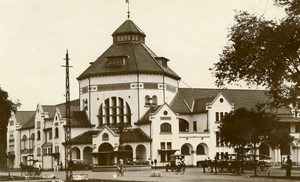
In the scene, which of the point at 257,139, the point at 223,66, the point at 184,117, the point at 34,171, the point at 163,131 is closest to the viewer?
the point at 223,66

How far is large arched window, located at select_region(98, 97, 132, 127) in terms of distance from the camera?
105562mm

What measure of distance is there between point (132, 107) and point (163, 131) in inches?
285

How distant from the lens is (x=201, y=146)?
103625 mm

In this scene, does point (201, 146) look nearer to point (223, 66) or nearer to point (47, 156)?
point (47, 156)

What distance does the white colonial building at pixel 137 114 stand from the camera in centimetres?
10081

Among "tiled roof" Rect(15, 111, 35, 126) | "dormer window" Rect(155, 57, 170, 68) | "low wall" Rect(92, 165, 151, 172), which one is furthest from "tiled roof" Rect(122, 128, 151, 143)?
"tiled roof" Rect(15, 111, 35, 126)

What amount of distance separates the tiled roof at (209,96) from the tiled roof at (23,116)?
3530cm

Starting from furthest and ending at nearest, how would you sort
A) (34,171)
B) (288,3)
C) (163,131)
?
(163,131) → (34,171) → (288,3)

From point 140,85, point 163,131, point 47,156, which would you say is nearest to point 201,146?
point 163,131

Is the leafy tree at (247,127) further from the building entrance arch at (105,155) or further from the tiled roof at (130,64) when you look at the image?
the tiled roof at (130,64)

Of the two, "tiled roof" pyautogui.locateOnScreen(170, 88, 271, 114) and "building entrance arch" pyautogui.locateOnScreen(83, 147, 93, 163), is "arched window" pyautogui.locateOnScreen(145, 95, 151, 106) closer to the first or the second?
"tiled roof" pyautogui.locateOnScreen(170, 88, 271, 114)

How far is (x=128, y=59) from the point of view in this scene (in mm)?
107125

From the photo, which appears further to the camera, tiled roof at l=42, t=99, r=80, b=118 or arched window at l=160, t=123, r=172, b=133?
tiled roof at l=42, t=99, r=80, b=118

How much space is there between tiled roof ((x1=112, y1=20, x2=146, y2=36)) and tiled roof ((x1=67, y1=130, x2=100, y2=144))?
58.5 ft
